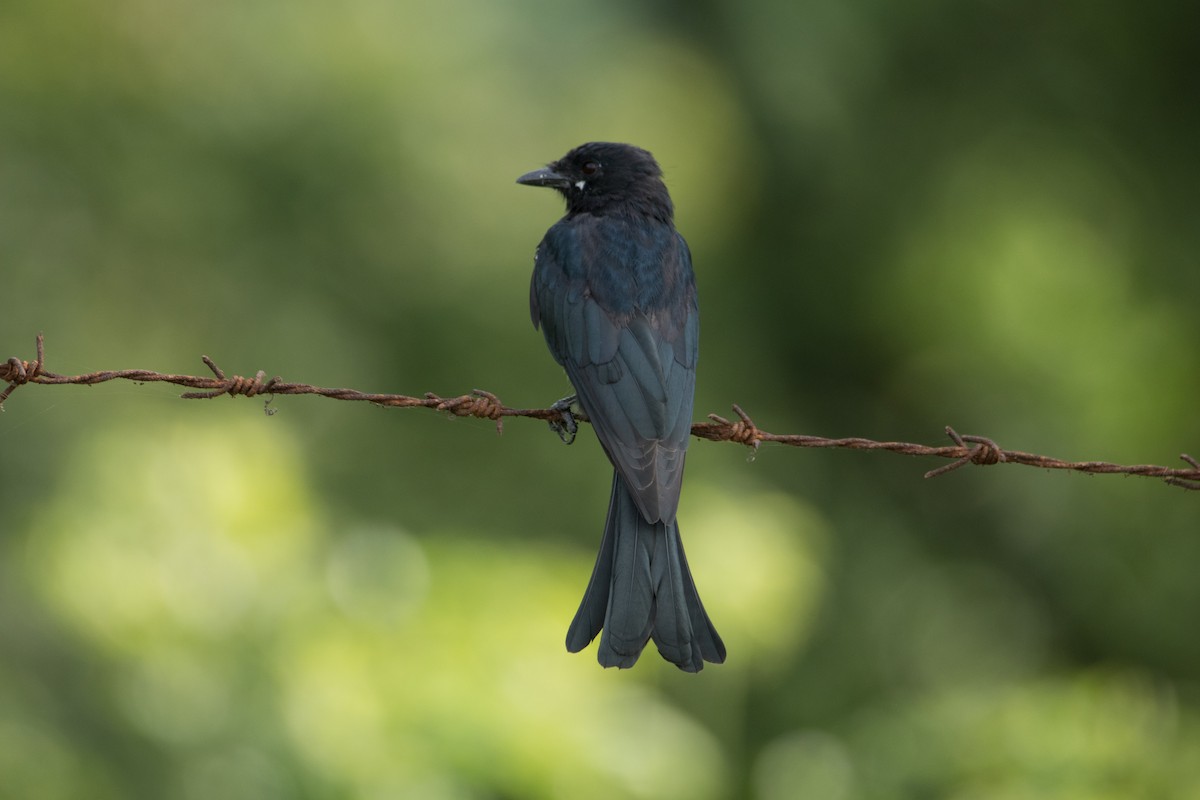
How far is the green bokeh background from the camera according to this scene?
8531mm

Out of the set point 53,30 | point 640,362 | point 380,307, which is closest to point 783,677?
point 380,307

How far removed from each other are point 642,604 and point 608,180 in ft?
7.25

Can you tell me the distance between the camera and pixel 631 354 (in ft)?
15.5

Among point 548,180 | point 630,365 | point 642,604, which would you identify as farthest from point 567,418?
point 548,180

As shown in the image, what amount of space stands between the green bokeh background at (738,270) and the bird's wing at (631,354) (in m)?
1.72

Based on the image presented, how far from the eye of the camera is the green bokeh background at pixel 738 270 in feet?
28.0

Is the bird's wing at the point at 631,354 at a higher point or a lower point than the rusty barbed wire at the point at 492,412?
higher

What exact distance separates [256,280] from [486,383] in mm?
1659

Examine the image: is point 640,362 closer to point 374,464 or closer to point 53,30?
point 374,464

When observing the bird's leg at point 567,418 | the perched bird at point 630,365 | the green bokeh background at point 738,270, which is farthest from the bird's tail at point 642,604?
the green bokeh background at point 738,270

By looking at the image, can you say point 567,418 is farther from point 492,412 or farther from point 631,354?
point 492,412

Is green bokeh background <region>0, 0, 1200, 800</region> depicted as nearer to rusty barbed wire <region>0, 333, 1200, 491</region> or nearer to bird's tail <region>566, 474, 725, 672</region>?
bird's tail <region>566, 474, 725, 672</region>

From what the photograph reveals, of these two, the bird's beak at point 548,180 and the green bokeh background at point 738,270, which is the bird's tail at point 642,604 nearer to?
the bird's beak at point 548,180

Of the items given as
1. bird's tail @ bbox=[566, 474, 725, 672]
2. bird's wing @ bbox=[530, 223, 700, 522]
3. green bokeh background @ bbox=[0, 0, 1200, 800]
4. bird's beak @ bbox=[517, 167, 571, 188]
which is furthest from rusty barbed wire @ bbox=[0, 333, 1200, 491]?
green bokeh background @ bbox=[0, 0, 1200, 800]
